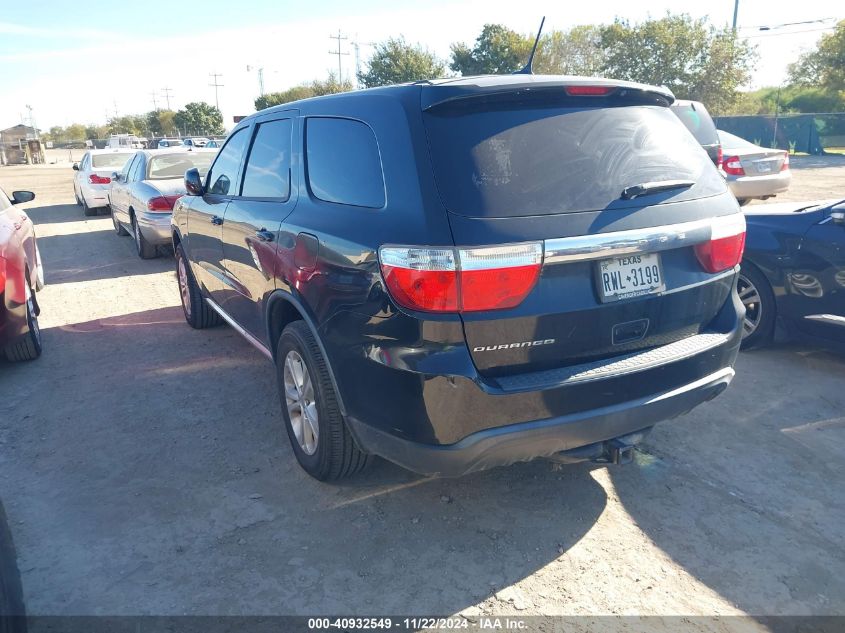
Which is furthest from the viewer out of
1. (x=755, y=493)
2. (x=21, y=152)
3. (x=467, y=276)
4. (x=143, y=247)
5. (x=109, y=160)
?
(x=21, y=152)

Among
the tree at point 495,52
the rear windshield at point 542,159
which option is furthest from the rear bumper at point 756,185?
the tree at point 495,52

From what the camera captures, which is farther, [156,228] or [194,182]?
[156,228]

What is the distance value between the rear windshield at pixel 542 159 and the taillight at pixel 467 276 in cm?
17

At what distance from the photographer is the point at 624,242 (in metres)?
2.69

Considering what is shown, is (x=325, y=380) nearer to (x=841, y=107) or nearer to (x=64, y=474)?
(x=64, y=474)

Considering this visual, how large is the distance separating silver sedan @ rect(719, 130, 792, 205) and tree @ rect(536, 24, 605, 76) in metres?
42.1

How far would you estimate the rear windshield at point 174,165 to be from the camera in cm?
985

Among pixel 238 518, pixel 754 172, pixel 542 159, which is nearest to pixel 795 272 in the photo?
pixel 542 159

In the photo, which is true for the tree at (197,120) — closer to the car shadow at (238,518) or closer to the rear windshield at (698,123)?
the rear windshield at (698,123)

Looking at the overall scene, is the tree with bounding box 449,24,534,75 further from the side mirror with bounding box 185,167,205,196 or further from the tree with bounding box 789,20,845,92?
the side mirror with bounding box 185,167,205,196

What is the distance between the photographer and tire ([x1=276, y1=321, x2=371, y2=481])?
320 centimetres

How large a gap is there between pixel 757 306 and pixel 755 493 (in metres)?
2.29

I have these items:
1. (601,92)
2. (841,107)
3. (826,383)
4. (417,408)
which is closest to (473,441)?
(417,408)

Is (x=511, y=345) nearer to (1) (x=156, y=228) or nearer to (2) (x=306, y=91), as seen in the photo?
(1) (x=156, y=228)
